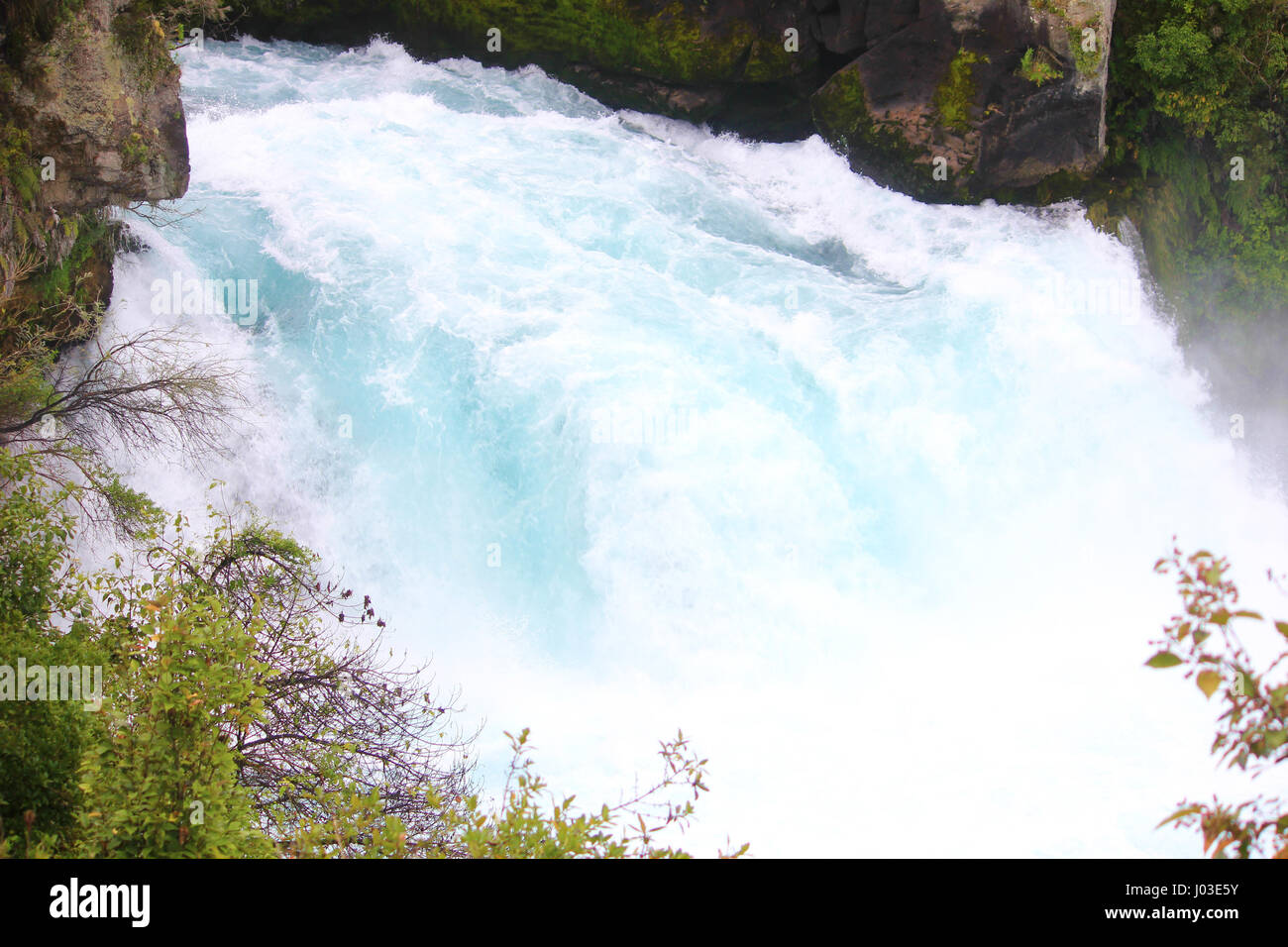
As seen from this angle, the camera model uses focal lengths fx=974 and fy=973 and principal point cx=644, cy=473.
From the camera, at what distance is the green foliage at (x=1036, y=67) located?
1507 centimetres

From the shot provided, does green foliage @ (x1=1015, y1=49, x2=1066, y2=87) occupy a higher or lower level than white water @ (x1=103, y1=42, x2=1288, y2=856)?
higher

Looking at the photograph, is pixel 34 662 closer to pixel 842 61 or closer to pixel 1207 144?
pixel 842 61

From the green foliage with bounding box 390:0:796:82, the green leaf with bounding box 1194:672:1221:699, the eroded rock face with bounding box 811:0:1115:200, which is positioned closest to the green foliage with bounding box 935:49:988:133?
the eroded rock face with bounding box 811:0:1115:200

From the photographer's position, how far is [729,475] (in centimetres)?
1151

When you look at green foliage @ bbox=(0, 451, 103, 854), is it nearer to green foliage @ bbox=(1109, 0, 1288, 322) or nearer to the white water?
the white water

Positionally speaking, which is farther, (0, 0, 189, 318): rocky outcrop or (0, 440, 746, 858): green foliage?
(0, 0, 189, 318): rocky outcrop

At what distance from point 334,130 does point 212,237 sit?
290 centimetres

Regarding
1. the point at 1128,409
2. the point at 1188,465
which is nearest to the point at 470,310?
the point at 1128,409

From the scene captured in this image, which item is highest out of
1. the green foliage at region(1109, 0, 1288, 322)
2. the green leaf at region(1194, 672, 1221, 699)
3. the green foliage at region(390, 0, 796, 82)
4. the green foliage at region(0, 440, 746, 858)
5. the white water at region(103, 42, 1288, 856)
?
the green foliage at region(390, 0, 796, 82)

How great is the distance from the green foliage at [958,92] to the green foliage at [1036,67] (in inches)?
24.1

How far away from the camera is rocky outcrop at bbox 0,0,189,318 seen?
9.53 m

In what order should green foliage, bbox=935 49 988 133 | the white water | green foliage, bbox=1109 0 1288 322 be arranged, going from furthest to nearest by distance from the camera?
green foliage, bbox=1109 0 1288 322
green foliage, bbox=935 49 988 133
the white water

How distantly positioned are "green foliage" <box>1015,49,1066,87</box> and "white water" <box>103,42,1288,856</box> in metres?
2.41
